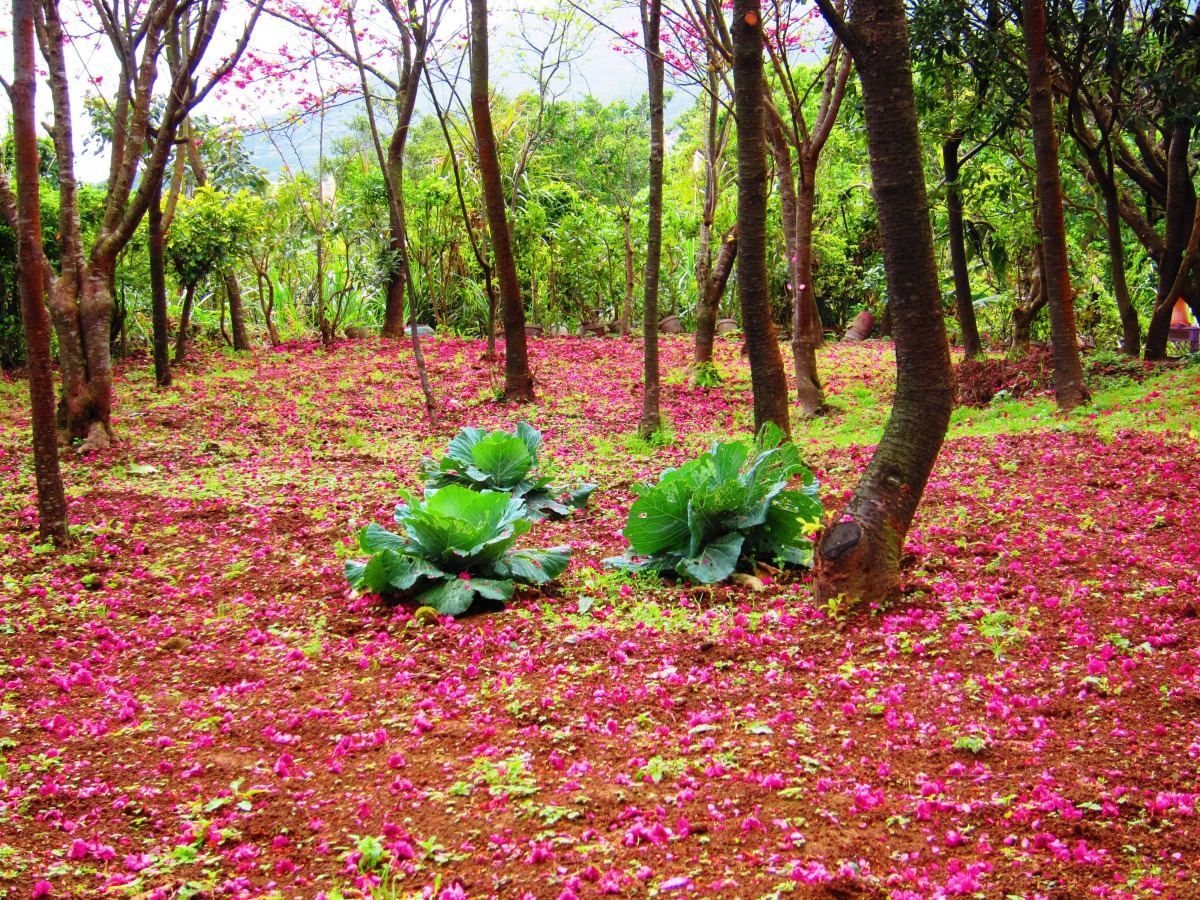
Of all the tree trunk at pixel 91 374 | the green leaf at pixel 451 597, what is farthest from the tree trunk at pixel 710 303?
the green leaf at pixel 451 597

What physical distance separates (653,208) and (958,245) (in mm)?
4967

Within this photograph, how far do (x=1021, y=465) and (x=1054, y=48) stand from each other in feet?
16.3

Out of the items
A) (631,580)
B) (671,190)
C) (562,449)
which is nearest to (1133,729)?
(631,580)

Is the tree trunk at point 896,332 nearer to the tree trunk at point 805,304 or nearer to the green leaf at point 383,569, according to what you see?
the green leaf at point 383,569

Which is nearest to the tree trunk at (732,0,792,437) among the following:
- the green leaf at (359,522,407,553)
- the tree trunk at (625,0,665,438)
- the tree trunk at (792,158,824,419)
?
the tree trunk at (625,0,665,438)

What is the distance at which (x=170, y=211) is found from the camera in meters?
11.1

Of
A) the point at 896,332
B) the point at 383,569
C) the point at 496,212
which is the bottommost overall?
the point at 383,569

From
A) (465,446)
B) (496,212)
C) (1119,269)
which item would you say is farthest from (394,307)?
(1119,269)

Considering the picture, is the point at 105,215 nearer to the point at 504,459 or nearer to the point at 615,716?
the point at 504,459

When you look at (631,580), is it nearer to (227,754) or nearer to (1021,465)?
(227,754)

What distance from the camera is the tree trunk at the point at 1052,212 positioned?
24.8ft

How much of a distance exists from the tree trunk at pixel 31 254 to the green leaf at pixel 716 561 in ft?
11.5

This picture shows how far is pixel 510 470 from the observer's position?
587 cm

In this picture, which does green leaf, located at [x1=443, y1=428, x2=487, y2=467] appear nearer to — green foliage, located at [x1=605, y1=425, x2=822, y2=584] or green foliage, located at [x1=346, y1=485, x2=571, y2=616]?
green foliage, located at [x1=346, y1=485, x2=571, y2=616]
